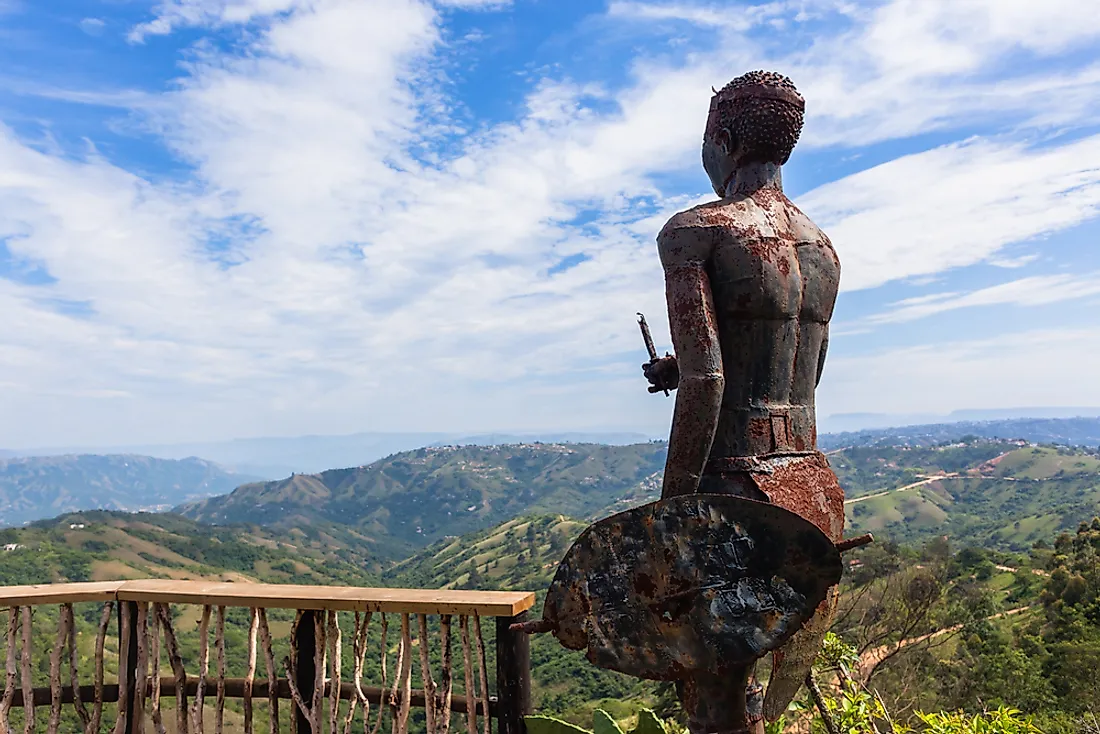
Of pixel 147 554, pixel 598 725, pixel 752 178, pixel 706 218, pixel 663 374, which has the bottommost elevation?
pixel 147 554

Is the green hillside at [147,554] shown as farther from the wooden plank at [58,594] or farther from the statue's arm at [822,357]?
the statue's arm at [822,357]

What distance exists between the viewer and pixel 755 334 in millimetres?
2826

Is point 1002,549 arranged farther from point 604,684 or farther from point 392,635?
point 392,635

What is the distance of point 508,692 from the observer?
307 cm

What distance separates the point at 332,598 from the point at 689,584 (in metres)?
1.65

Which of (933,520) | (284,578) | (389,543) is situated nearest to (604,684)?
(284,578)

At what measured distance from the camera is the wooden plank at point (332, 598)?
296 centimetres

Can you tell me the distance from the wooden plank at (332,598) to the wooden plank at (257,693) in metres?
0.46

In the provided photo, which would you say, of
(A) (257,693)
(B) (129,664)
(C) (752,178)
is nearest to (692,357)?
(C) (752,178)

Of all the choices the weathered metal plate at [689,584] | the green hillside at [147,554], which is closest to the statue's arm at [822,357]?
the weathered metal plate at [689,584]

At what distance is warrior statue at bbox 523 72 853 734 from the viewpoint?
225 cm

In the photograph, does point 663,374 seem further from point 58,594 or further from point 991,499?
point 991,499

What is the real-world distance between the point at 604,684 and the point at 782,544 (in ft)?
176

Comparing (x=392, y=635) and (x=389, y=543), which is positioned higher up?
(x=392, y=635)
